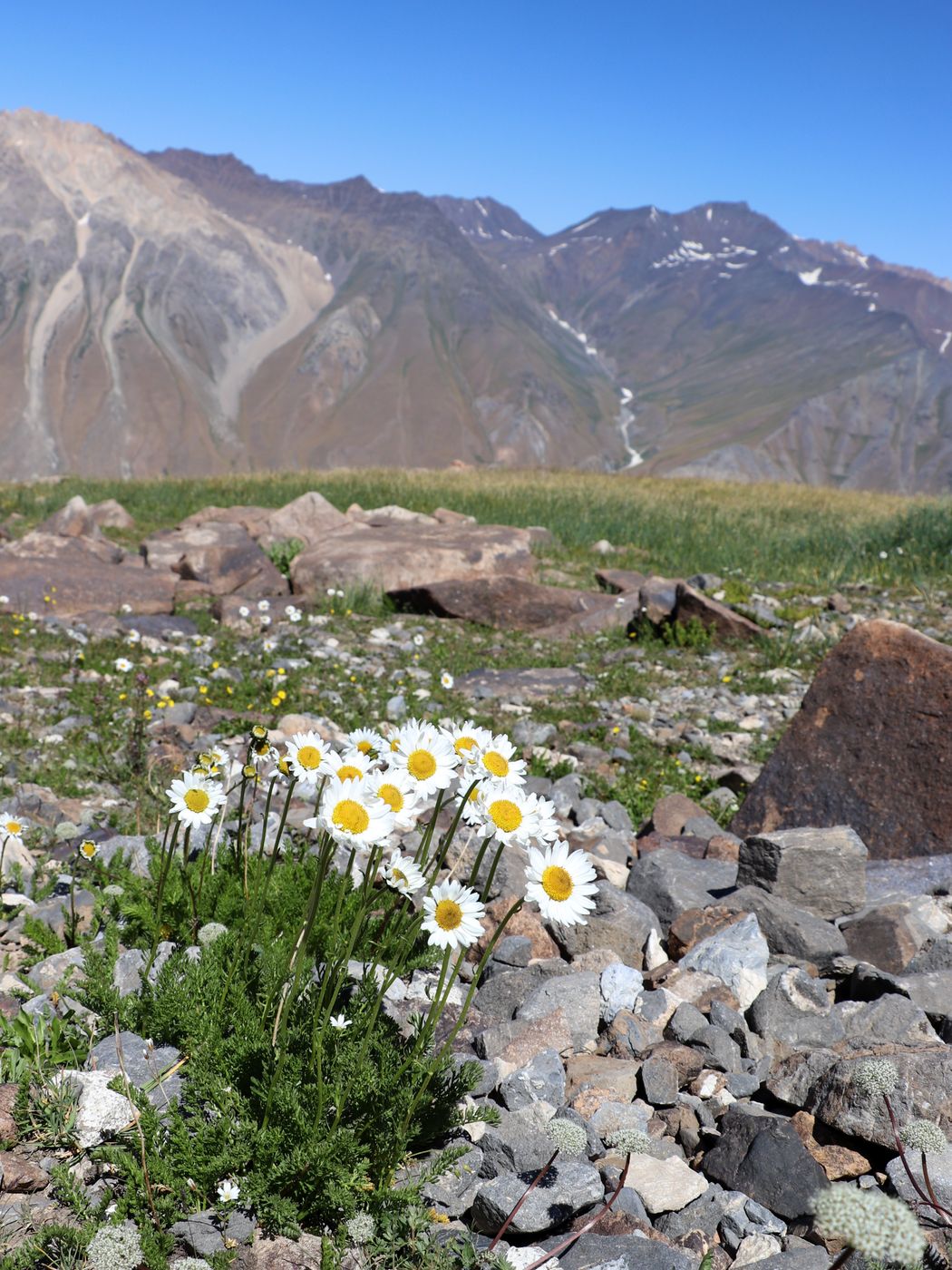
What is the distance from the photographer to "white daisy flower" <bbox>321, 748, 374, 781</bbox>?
102 inches

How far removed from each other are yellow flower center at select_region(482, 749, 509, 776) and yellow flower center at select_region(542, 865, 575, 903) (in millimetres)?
306

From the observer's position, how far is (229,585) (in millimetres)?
12930

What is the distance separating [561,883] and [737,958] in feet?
5.86

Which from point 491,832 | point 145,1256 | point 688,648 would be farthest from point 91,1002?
point 688,648

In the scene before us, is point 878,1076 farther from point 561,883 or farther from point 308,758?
point 308,758

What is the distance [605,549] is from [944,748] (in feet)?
40.5

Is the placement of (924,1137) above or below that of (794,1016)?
above

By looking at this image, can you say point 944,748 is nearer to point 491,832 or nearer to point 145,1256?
point 491,832

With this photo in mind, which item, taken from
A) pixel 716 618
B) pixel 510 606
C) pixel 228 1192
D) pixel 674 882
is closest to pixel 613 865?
pixel 674 882

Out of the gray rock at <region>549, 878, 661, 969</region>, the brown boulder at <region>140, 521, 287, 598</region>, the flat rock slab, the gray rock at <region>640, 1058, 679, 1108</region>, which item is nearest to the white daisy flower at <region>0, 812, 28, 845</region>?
the gray rock at <region>549, 878, 661, 969</region>

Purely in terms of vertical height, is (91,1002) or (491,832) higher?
(491,832)

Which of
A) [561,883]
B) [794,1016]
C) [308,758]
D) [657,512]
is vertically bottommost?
[794,1016]

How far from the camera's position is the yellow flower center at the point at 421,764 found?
2664 mm

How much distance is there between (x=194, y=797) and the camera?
3.10 metres
